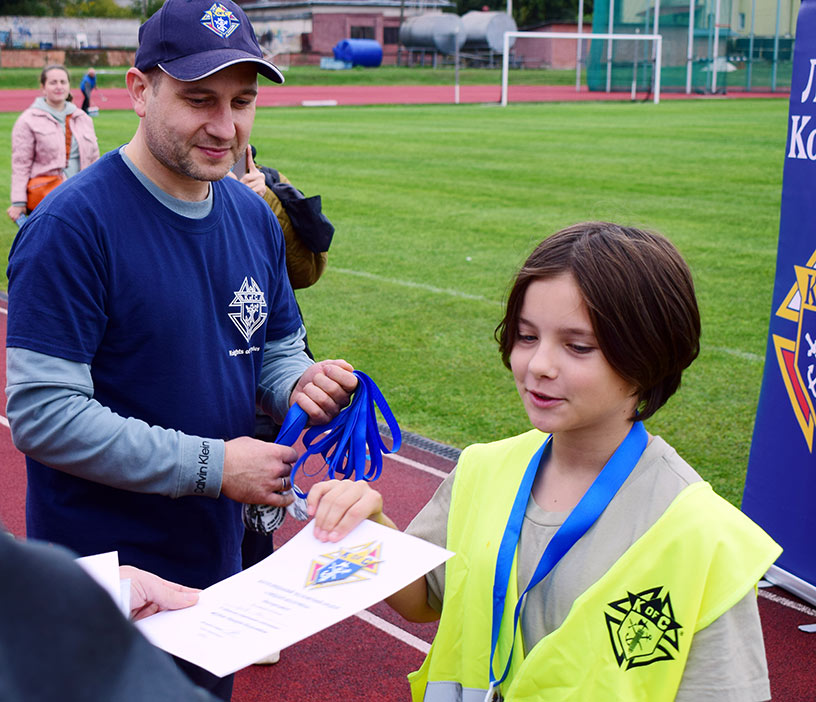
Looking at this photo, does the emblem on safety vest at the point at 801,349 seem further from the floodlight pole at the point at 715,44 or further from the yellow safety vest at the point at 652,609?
the floodlight pole at the point at 715,44

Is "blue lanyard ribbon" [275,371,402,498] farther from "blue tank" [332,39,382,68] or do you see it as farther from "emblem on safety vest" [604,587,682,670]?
"blue tank" [332,39,382,68]

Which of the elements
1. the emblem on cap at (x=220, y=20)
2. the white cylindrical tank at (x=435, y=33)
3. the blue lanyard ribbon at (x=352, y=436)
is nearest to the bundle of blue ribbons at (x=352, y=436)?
the blue lanyard ribbon at (x=352, y=436)

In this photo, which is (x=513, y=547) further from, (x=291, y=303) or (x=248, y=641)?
(x=291, y=303)

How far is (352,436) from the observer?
247 centimetres

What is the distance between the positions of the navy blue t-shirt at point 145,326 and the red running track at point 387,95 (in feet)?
118

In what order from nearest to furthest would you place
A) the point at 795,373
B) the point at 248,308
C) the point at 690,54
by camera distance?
the point at 248,308, the point at 795,373, the point at 690,54

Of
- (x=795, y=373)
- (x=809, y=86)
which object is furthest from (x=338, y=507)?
(x=809, y=86)

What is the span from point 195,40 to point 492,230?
11.5 meters

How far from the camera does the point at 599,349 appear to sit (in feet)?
6.60

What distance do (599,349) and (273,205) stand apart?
2901mm

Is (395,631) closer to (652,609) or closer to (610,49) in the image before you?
(652,609)

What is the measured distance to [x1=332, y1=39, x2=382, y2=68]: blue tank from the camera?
62.8 metres

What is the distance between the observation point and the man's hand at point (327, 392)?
2.48 meters

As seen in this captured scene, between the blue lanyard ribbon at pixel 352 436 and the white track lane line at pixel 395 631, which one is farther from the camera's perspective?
the white track lane line at pixel 395 631
